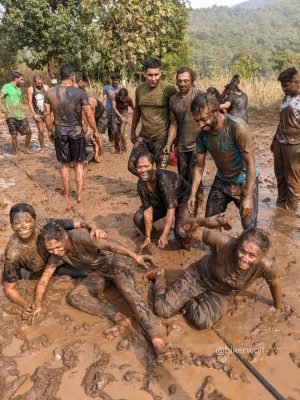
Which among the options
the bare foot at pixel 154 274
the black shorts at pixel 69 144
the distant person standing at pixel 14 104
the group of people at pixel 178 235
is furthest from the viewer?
the distant person standing at pixel 14 104

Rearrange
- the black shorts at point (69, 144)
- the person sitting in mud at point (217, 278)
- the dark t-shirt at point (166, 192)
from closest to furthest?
the person sitting in mud at point (217, 278), the dark t-shirt at point (166, 192), the black shorts at point (69, 144)

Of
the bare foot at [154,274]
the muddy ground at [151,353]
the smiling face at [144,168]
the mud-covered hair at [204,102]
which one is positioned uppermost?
the mud-covered hair at [204,102]

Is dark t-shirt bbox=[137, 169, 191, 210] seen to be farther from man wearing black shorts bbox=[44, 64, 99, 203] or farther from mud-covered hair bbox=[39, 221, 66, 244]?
man wearing black shorts bbox=[44, 64, 99, 203]

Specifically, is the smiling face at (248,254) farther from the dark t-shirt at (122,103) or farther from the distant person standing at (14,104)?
the distant person standing at (14,104)

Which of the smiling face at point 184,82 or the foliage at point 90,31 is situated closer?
the smiling face at point 184,82

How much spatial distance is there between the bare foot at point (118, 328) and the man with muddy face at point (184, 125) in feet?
6.02

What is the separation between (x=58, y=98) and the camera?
17.2 feet

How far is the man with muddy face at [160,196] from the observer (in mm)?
3820

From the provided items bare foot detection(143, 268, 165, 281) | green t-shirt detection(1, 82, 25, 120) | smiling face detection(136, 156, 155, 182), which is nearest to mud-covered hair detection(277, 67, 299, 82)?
smiling face detection(136, 156, 155, 182)

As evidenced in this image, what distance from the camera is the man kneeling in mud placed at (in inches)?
120

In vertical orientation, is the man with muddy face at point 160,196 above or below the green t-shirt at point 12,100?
below

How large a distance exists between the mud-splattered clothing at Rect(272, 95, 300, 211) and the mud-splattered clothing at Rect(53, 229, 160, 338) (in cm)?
279

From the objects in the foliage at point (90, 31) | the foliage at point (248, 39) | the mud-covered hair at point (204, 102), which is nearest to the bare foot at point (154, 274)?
the mud-covered hair at point (204, 102)

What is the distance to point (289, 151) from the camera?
5086 mm
